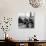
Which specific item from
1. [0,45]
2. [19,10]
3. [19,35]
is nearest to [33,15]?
[19,10]

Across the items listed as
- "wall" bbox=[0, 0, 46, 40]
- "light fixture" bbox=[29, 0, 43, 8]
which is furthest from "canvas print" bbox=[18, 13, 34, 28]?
"light fixture" bbox=[29, 0, 43, 8]

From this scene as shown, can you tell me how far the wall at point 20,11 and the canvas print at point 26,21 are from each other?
13cm

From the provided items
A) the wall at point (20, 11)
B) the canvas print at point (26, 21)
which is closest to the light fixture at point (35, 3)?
the wall at point (20, 11)

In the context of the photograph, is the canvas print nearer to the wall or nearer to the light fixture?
the wall

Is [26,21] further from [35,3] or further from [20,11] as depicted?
[35,3]

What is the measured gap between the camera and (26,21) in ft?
13.5

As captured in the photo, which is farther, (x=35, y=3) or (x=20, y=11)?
(x=35, y=3)

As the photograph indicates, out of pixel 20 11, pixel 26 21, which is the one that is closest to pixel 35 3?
pixel 20 11

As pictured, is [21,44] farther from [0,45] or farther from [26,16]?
[26,16]

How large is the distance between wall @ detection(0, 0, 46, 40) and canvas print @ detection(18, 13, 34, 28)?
13cm

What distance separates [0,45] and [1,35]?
0.38m

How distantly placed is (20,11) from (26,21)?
390mm

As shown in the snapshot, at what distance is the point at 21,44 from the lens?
11.7ft

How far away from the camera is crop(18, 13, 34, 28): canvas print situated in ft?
13.4
